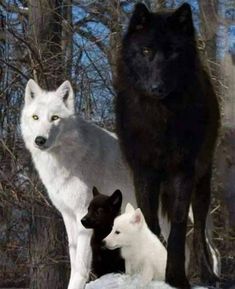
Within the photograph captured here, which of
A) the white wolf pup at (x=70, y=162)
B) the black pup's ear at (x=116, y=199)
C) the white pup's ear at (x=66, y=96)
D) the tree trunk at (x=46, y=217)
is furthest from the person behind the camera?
the tree trunk at (x=46, y=217)

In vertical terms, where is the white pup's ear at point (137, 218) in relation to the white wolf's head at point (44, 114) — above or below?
below

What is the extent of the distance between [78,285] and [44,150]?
754 millimetres

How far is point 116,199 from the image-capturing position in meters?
Result: 2.71

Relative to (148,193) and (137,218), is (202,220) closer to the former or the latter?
(148,193)

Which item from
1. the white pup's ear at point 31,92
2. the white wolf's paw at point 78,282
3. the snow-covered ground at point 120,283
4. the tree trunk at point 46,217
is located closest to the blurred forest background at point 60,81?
the tree trunk at point 46,217

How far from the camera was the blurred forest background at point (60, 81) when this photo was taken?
215 inches

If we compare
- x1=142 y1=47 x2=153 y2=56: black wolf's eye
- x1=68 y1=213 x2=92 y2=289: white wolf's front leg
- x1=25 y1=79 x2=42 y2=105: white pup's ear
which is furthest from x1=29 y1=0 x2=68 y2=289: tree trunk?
x1=142 y1=47 x2=153 y2=56: black wolf's eye

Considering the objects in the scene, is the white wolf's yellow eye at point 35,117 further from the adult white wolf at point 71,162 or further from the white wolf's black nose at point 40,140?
the white wolf's black nose at point 40,140

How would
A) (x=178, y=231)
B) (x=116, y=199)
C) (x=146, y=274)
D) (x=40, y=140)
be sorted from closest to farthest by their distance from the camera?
(x=146, y=274)
(x=178, y=231)
(x=116, y=199)
(x=40, y=140)

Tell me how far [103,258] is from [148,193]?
39 centimetres

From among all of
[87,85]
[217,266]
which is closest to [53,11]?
[87,85]

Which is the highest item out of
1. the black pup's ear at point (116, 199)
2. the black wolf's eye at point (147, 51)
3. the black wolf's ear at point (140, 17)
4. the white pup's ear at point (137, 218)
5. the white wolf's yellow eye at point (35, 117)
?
the black wolf's ear at point (140, 17)

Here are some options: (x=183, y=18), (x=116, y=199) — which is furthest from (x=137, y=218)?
(x=183, y=18)

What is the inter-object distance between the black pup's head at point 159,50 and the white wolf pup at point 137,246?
0.60 metres
